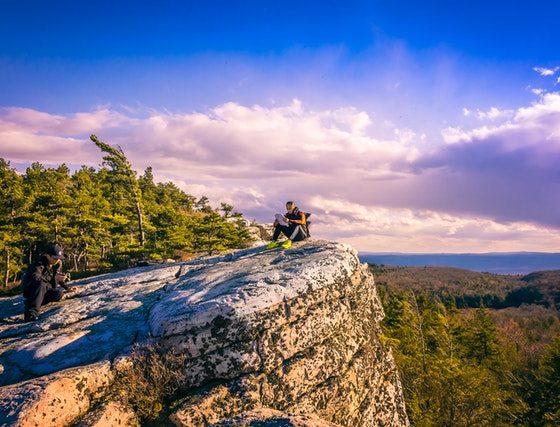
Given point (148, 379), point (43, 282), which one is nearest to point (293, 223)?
point (148, 379)

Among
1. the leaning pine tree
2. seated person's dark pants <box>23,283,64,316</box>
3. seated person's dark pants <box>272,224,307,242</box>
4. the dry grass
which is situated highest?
the leaning pine tree

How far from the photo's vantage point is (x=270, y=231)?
70.2m

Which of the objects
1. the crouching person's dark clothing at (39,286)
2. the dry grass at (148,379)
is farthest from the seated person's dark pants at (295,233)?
the crouching person's dark clothing at (39,286)

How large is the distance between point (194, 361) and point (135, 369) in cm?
131

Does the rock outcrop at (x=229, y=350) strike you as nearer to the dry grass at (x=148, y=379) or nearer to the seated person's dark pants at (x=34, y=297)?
the dry grass at (x=148, y=379)

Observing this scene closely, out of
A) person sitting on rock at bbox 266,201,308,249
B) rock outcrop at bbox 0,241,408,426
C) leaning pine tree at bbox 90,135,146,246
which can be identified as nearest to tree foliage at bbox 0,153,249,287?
leaning pine tree at bbox 90,135,146,246

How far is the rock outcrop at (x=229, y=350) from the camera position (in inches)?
281

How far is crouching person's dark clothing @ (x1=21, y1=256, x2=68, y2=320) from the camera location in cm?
1085

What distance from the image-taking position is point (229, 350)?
8312 mm

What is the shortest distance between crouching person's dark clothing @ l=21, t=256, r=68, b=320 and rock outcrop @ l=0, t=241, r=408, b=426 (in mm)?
387

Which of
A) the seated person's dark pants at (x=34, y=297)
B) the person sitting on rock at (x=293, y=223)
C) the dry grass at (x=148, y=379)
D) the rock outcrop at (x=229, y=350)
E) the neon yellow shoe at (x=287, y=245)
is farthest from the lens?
the person sitting on rock at (x=293, y=223)

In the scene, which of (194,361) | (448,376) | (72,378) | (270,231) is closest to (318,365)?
(194,361)

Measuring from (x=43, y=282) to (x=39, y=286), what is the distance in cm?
26

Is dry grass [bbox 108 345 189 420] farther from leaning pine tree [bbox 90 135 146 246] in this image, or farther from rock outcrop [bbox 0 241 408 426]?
leaning pine tree [bbox 90 135 146 246]
